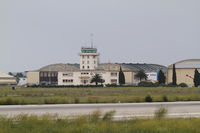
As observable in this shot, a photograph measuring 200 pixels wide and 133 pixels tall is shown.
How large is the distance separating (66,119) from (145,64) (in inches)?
→ 4532

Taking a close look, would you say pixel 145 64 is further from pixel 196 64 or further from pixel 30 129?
pixel 30 129

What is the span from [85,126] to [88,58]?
87427 millimetres

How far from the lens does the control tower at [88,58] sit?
101 m

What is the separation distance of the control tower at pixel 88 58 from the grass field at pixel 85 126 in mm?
84878

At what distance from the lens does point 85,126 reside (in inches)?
568

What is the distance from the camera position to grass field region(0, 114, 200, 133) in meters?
14.0

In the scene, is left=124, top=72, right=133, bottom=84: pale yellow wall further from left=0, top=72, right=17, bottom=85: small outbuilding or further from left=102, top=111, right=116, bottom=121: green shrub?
left=102, top=111, right=116, bottom=121: green shrub

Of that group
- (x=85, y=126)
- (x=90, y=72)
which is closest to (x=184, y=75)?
(x=90, y=72)

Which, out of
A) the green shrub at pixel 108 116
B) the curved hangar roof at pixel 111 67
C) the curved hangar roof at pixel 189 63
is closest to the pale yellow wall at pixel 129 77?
the curved hangar roof at pixel 111 67

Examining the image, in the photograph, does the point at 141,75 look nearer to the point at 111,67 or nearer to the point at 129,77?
the point at 129,77

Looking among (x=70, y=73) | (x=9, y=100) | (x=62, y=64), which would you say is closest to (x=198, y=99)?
(x=9, y=100)

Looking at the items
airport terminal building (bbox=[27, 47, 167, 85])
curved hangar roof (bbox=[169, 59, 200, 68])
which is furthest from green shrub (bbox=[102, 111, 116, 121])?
curved hangar roof (bbox=[169, 59, 200, 68])

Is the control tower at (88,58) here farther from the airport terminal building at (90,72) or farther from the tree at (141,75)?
the tree at (141,75)

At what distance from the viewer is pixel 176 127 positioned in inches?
586
